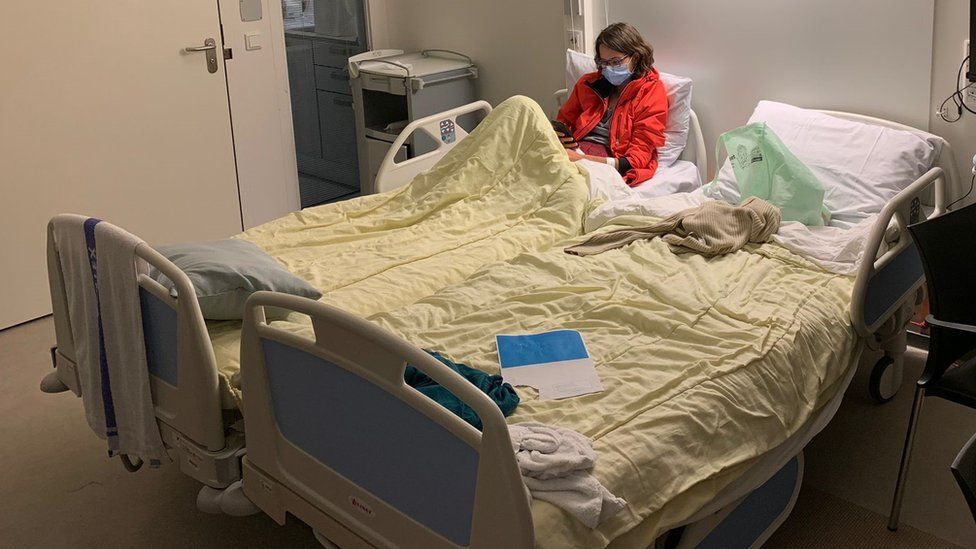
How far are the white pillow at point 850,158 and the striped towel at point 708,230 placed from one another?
29 cm

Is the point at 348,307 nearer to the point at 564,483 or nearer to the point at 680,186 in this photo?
the point at 564,483

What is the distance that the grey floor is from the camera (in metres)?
2.48

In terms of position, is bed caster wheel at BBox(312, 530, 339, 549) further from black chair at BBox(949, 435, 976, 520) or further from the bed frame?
black chair at BBox(949, 435, 976, 520)

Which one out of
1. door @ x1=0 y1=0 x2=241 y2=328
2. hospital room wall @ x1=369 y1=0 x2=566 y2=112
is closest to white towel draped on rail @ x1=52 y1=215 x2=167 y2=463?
door @ x1=0 y1=0 x2=241 y2=328

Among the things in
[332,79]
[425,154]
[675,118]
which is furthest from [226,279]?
[332,79]

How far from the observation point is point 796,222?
3.01 meters

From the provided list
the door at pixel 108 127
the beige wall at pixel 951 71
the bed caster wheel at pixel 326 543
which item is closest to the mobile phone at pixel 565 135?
the beige wall at pixel 951 71

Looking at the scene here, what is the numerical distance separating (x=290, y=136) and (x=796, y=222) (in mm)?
2593

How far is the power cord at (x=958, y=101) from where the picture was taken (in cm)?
304

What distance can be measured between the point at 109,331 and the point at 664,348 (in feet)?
4.51

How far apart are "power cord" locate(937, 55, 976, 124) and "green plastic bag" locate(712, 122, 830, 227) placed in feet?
1.53

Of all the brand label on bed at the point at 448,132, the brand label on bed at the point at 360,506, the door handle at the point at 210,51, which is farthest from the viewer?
the door handle at the point at 210,51

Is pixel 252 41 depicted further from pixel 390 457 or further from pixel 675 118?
pixel 390 457

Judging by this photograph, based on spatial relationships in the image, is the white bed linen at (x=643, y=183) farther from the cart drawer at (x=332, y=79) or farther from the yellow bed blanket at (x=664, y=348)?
the cart drawer at (x=332, y=79)
